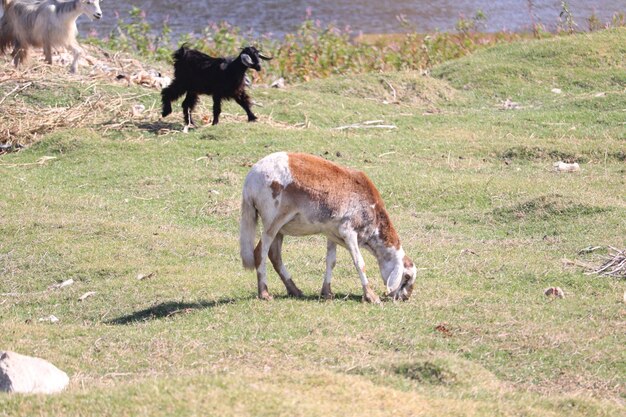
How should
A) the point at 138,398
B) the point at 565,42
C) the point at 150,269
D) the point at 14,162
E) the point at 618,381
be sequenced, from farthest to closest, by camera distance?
the point at 565,42, the point at 14,162, the point at 150,269, the point at 618,381, the point at 138,398

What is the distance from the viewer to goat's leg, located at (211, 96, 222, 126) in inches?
597

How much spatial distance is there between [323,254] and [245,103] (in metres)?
5.45

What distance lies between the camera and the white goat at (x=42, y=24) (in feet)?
55.7

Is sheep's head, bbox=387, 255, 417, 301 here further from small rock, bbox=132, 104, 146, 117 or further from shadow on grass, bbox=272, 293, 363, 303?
small rock, bbox=132, 104, 146, 117

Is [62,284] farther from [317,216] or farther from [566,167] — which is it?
[566,167]

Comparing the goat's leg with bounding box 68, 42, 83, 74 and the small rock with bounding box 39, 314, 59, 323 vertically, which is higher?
the goat's leg with bounding box 68, 42, 83, 74

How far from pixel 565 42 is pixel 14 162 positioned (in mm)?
11511

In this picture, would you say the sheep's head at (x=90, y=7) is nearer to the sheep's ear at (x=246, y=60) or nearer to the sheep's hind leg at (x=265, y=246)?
the sheep's ear at (x=246, y=60)

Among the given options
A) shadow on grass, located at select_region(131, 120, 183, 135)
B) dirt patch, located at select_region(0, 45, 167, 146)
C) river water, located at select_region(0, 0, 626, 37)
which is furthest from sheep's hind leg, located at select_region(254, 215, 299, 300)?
river water, located at select_region(0, 0, 626, 37)

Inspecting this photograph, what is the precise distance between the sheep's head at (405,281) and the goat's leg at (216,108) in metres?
7.15

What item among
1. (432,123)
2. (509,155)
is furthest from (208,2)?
(509,155)

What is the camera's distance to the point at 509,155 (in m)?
14.9

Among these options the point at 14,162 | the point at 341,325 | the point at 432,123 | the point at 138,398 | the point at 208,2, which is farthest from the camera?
the point at 208,2

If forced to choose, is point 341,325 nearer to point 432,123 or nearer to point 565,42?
point 432,123
